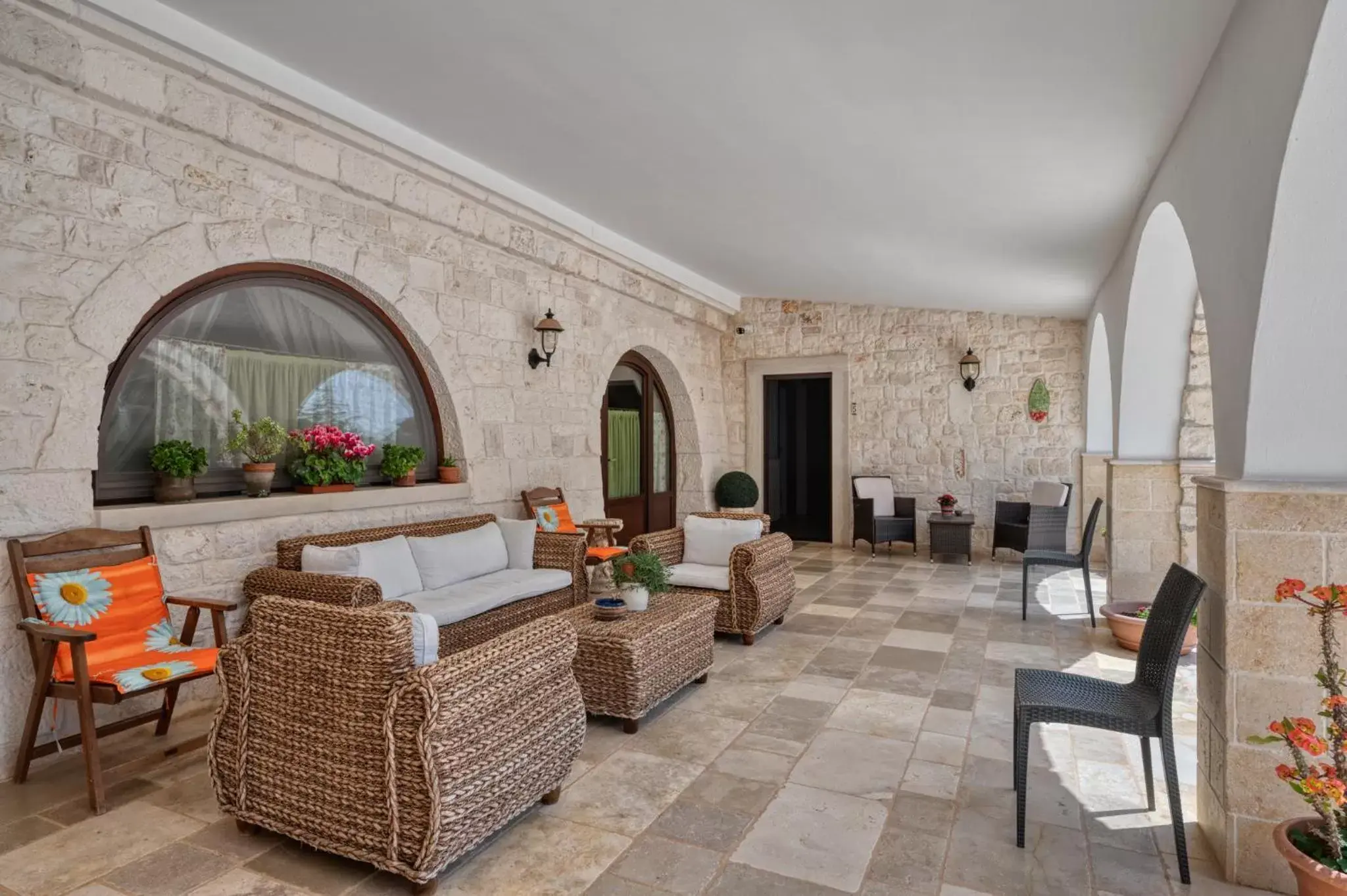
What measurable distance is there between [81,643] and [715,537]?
11.6 ft

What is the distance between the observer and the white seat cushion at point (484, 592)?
13.0 ft

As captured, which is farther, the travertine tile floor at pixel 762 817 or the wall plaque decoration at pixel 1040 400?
the wall plaque decoration at pixel 1040 400

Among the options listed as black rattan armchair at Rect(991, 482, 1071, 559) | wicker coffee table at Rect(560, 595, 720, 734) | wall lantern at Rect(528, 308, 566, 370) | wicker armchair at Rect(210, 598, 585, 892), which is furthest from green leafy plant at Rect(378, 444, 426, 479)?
black rattan armchair at Rect(991, 482, 1071, 559)

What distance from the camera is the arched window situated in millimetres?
3689

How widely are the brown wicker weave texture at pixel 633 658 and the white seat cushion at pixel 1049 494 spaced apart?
5.08 meters

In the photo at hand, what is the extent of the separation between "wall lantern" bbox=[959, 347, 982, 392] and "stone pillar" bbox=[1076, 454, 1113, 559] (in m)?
1.34

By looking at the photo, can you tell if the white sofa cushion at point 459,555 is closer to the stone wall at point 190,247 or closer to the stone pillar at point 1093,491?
the stone wall at point 190,247

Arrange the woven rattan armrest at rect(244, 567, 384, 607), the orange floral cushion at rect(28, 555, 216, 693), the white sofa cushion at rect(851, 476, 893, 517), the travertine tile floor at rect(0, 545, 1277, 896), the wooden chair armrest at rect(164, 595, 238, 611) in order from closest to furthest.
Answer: the travertine tile floor at rect(0, 545, 1277, 896) < the orange floral cushion at rect(28, 555, 216, 693) < the wooden chair armrest at rect(164, 595, 238, 611) < the woven rattan armrest at rect(244, 567, 384, 607) < the white sofa cushion at rect(851, 476, 893, 517)

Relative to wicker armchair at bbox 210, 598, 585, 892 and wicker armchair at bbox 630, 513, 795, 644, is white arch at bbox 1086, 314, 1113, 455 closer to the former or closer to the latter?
wicker armchair at bbox 630, 513, 795, 644

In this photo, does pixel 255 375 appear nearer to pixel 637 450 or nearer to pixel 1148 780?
pixel 637 450

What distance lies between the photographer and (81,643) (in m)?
2.70

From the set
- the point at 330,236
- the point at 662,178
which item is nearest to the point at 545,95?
the point at 662,178

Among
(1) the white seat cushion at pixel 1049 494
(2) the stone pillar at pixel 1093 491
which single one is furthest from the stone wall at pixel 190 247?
(2) the stone pillar at pixel 1093 491

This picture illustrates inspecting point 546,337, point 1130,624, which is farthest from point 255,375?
point 1130,624
